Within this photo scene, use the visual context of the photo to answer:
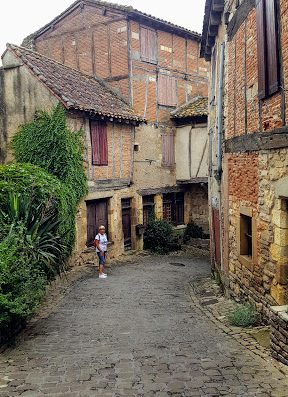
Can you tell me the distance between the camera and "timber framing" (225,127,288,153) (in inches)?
250

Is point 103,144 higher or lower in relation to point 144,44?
lower

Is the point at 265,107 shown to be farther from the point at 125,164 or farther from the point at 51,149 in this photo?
the point at 125,164

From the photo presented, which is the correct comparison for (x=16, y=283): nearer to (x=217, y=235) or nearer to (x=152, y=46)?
(x=217, y=235)

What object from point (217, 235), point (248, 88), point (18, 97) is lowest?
point (217, 235)

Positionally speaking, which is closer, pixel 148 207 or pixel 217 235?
pixel 217 235

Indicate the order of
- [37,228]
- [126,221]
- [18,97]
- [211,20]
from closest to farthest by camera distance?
[37,228], [211,20], [18,97], [126,221]

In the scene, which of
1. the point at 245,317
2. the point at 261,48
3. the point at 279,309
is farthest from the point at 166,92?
the point at 279,309

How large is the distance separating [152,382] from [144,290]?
239 inches

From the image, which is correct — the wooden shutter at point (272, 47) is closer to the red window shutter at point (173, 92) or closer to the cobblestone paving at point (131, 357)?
the cobblestone paving at point (131, 357)

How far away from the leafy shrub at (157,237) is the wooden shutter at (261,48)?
11426mm

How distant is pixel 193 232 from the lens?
66.5 ft

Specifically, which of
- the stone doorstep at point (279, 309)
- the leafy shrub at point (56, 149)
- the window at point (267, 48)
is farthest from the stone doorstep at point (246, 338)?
the leafy shrub at point (56, 149)

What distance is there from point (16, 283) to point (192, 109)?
560 inches

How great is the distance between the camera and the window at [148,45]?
17484 millimetres
